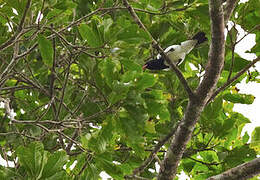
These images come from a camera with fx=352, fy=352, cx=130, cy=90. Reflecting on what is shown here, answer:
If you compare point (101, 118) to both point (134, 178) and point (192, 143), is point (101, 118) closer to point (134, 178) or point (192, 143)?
point (134, 178)

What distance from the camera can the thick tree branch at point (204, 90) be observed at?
74.4 inches

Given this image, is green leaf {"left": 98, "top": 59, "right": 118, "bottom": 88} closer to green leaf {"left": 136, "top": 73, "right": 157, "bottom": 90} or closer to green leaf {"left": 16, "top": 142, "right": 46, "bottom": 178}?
green leaf {"left": 136, "top": 73, "right": 157, "bottom": 90}

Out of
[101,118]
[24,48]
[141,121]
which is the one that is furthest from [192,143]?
[24,48]

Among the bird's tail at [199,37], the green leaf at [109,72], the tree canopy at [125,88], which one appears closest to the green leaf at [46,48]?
the tree canopy at [125,88]

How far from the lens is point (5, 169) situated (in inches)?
76.2

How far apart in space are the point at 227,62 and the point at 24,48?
1444mm

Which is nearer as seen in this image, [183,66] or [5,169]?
[5,169]

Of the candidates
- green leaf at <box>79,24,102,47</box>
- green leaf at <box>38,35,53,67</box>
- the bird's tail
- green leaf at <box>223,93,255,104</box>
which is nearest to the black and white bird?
the bird's tail

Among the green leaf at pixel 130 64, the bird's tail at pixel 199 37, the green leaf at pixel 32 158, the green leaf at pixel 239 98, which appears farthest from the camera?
the bird's tail at pixel 199 37

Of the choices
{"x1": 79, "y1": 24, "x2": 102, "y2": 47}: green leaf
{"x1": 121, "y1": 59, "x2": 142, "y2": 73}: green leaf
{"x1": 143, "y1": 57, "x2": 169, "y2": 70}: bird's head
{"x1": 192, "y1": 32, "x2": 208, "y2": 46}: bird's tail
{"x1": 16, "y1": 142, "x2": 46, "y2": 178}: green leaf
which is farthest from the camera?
{"x1": 143, "y1": 57, "x2": 169, "y2": 70}: bird's head

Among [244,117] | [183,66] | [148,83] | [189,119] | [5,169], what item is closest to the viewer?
[148,83]

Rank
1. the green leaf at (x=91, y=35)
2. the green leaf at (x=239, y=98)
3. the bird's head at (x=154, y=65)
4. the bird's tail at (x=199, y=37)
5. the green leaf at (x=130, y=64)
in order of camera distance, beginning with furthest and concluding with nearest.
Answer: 1. the bird's head at (x=154, y=65)
2. the bird's tail at (x=199, y=37)
3. the green leaf at (x=239, y=98)
4. the green leaf at (x=130, y=64)
5. the green leaf at (x=91, y=35)

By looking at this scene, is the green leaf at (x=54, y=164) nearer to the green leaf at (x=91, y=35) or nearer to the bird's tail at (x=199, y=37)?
the green leaf at (x=91, y=35)

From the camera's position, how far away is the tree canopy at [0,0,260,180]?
5.97 ft
